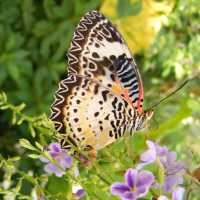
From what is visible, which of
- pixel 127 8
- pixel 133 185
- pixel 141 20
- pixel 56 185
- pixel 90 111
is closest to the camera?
pixel 133 185

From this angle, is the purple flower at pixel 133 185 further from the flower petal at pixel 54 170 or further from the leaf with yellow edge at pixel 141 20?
the leaf with yellow edge at pixel 141 20

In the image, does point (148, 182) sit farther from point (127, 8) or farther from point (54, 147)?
point (127, 8)

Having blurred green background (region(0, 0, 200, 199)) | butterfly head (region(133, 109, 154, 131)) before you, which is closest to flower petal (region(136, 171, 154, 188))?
butterfly head (region(133, 109, 154, 131))

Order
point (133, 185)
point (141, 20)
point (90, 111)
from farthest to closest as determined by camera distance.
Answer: point (141, 20)
point (90, 111)
point (133, 185)

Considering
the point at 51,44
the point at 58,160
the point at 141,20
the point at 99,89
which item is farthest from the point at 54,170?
the point at 141,20

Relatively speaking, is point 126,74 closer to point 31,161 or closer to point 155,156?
point 155,156

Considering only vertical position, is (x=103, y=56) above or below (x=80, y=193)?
above

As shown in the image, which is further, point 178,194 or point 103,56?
point 103,56
